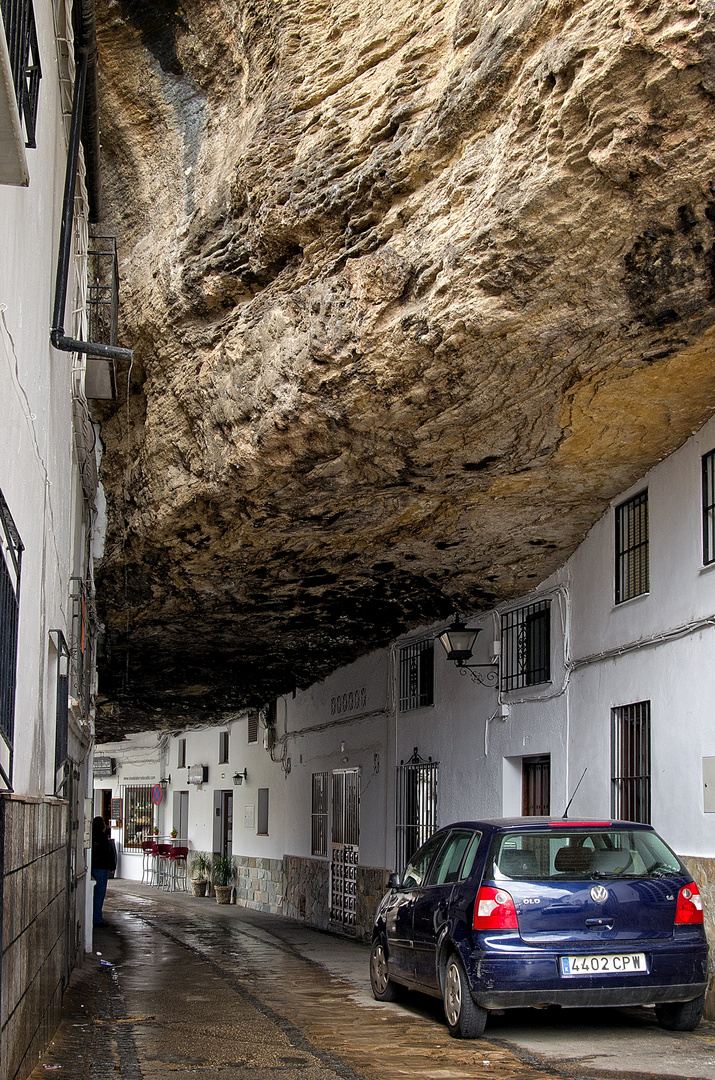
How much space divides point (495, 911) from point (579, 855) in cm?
68

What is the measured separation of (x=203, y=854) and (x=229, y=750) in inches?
138

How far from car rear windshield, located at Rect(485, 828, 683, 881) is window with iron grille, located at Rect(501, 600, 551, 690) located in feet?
12.0

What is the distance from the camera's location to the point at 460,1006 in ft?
23.7

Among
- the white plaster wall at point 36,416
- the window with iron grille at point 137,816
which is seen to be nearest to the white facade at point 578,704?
the white plaster wall at point 36,416

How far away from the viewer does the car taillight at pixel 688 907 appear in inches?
277

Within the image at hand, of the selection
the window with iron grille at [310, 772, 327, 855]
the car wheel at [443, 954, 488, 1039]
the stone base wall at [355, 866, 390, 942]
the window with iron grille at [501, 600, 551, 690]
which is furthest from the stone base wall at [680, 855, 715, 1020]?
the window with iron grille at [310, 772, 327, 855]

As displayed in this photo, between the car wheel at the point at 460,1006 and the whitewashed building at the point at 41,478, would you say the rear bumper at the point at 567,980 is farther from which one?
the whitewashed building at the point at 41,478

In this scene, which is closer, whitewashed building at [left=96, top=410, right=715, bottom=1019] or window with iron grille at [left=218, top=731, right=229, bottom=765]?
whitewashed building at [left=96, top=410, right=715, bottom=1019]

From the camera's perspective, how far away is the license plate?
686cm

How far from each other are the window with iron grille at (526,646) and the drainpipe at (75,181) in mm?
5184

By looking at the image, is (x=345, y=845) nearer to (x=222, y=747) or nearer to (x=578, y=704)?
(x=578, y=704)

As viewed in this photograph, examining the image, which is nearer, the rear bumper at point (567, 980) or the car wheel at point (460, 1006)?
the rear bumper at point (567, 980)

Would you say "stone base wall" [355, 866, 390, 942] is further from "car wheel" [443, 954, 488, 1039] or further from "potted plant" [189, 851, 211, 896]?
"potted plant" [189, 851, 211, 896]

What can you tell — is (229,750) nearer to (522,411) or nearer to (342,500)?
(342,500)
